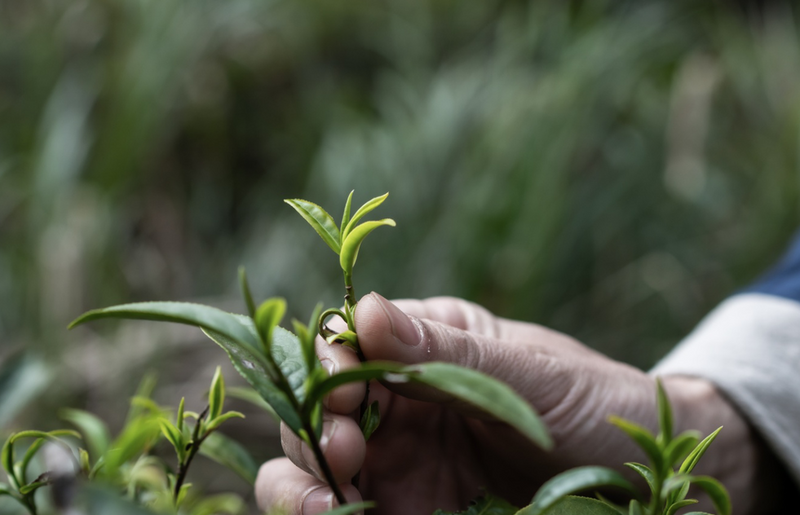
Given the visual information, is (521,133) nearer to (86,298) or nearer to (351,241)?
(86,298)

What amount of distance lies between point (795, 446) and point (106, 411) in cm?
88

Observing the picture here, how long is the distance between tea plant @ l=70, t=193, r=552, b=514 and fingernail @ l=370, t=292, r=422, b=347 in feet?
0.22

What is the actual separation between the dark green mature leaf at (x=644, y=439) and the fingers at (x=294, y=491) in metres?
0.16

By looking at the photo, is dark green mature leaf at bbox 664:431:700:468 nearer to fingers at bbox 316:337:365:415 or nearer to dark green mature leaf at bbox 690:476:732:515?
dark green mature leaf at bbox 690:476:732:515

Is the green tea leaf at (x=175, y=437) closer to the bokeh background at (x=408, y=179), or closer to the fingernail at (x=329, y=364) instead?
the fingernail at (x=329, y=364)

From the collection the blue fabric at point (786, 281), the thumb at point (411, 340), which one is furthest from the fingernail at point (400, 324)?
the blue fabric at point (786, 281)

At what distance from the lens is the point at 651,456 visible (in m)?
0.17

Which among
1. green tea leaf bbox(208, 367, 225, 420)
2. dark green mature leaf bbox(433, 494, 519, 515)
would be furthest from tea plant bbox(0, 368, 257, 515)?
dark green mature leaf bbox(433, 494, 519, 515)

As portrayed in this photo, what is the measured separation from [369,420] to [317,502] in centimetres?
9

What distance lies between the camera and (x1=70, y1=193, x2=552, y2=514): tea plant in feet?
0.50

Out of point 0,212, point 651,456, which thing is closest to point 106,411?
point 0,212

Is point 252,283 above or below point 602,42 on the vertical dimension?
below

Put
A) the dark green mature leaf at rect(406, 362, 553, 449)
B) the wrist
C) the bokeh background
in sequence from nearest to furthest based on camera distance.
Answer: the dark green mature leaf at rect(406, 362, 553, 449) → the wrist → the bokeh background

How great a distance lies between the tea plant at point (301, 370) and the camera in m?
0.15
